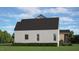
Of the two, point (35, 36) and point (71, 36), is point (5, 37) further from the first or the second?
point (71, 36)

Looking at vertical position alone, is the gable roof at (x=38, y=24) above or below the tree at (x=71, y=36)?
above

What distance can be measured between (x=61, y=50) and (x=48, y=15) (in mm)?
1084

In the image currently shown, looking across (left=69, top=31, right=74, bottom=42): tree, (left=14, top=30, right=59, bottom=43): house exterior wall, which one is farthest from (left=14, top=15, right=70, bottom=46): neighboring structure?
(left=69, top=31, right=74, bottom=42): tree

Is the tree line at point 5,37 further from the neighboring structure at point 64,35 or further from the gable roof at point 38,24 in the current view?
the neighboring structure at point 64,35

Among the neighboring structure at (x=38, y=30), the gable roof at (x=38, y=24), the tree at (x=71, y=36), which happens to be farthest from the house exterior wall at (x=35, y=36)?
the tree at (x=71, y=36)

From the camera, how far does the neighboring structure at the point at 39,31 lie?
64.1 feet

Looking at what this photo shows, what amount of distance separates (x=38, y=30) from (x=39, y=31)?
41 mm

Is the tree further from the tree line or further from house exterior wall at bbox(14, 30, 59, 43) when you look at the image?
the tree line

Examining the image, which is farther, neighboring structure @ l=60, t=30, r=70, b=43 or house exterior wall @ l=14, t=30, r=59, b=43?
house exterior wall @ l=14, t=30, r=59, b=43

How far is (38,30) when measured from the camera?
19641 mm

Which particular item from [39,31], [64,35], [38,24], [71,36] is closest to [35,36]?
[39,31]

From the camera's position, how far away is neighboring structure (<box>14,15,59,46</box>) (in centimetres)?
1956
